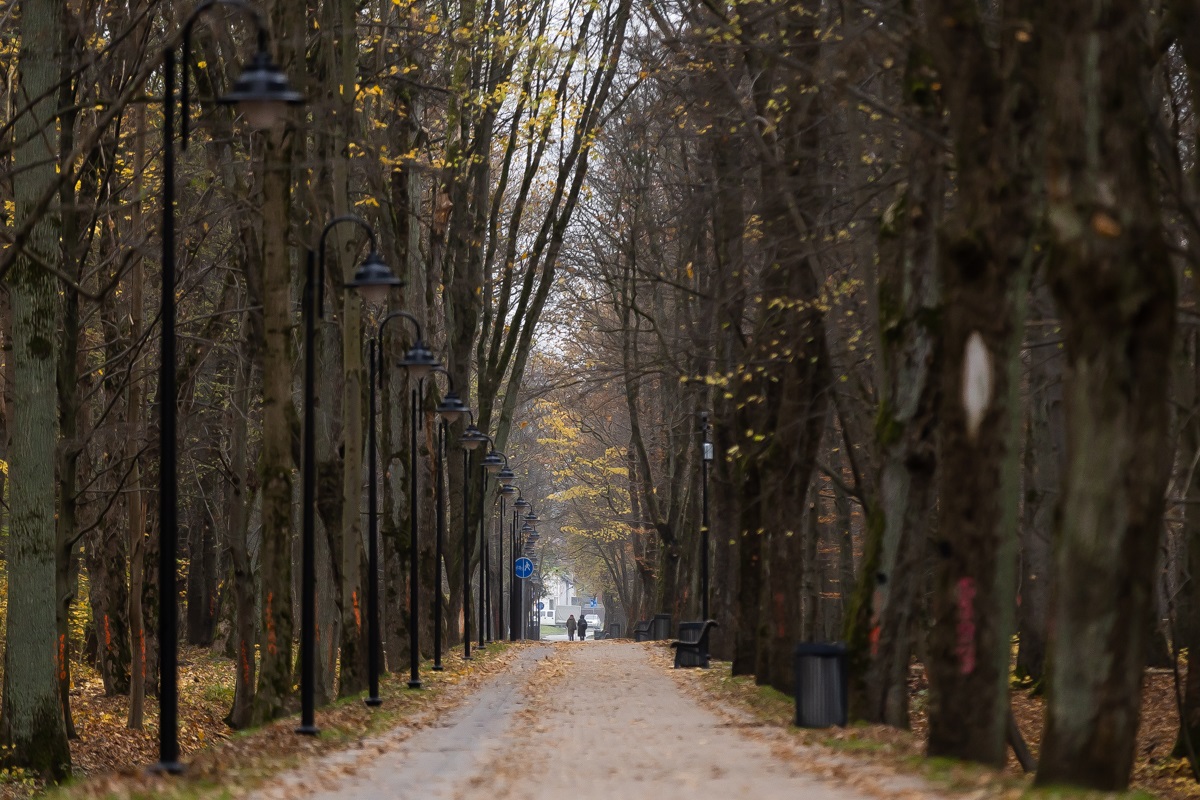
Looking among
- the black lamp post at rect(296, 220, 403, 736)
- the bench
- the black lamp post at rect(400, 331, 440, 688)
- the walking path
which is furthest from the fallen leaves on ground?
the black lamp post at rect(296, 220, 403, 736)

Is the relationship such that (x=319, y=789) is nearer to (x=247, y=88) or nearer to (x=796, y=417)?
(x=247, y=88)

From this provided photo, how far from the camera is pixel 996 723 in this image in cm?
1284

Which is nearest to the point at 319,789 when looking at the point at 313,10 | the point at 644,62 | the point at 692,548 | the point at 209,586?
the point at 644,62

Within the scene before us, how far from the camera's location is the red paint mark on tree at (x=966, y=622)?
12.7 meters

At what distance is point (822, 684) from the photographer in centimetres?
1695

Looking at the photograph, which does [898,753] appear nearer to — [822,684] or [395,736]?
[822,684]

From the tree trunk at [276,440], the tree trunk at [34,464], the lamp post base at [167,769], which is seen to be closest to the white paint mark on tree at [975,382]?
the lamp post base at [167,769]

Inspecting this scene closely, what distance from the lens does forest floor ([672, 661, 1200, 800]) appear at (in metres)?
11.5

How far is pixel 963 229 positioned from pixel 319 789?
6.48 meters

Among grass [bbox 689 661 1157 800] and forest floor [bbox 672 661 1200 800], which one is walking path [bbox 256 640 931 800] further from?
forest floor [bbox 672 661 1200 800]

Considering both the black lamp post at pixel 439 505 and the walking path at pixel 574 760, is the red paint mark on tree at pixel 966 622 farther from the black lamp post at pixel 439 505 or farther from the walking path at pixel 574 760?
the black lamp post at pixel 439 505

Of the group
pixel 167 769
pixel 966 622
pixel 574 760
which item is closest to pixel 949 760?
pixel 966 622

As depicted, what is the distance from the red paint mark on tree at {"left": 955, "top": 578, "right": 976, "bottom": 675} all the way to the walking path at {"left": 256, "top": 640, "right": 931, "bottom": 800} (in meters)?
1.50

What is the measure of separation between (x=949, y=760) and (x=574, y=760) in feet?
11.3
